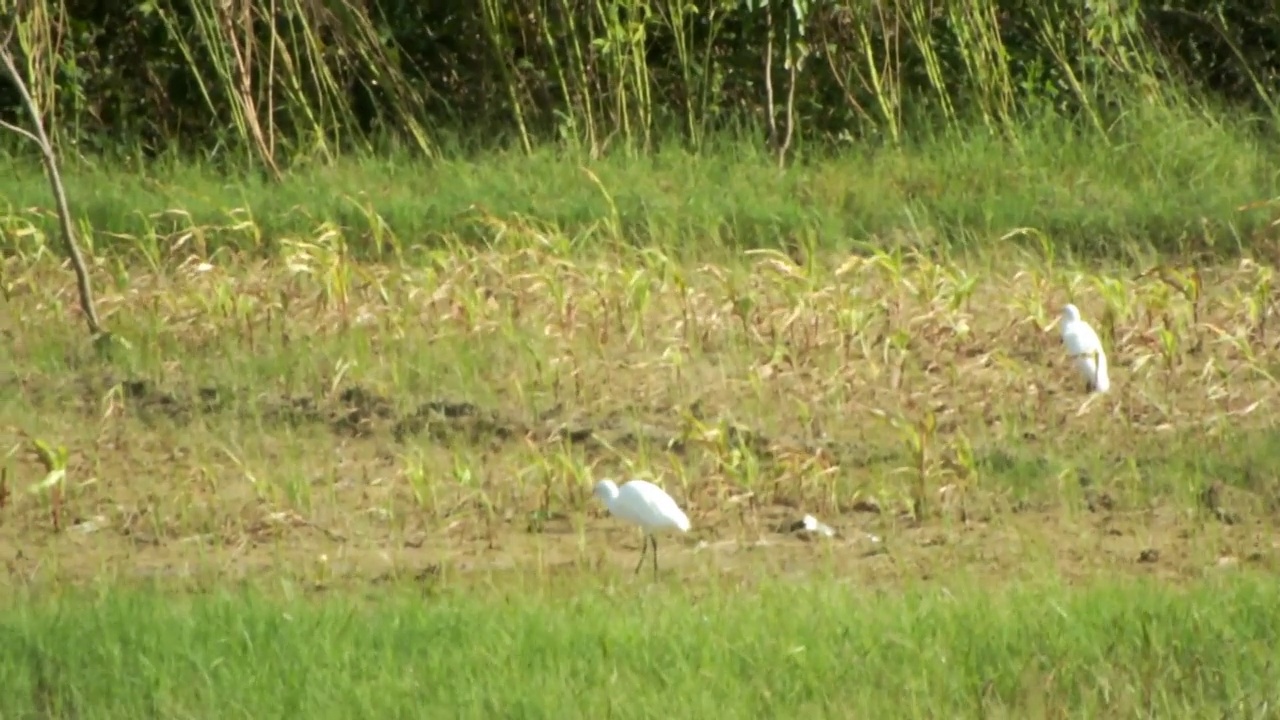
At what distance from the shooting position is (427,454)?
216 inches

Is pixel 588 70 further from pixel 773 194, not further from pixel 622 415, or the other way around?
pixel 622 415

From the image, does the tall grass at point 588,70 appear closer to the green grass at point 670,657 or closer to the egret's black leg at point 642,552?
the egret's black leg at point 642,552

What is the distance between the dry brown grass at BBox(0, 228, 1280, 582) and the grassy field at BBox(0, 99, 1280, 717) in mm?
15

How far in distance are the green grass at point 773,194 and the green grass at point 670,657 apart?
3.21 metres

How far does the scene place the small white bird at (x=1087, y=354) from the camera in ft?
18.6

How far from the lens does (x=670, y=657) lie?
12.6ft

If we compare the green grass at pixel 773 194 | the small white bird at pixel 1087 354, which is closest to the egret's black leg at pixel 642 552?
the small white bird at pixel 1087 354

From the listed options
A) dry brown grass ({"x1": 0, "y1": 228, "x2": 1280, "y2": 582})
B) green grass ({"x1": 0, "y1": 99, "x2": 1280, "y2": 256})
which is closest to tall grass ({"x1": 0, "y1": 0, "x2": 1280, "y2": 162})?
green grass ({"x1": 0, "y1": 99, "x2": 1280, "y2": 256})

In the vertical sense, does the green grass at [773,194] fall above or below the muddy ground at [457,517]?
below

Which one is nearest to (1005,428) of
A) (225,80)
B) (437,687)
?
(437,687)

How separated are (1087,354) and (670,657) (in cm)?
224

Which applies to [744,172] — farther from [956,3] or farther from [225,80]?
[225,80]

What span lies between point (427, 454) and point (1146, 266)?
9.51 ft

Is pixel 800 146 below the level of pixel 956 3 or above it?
below
